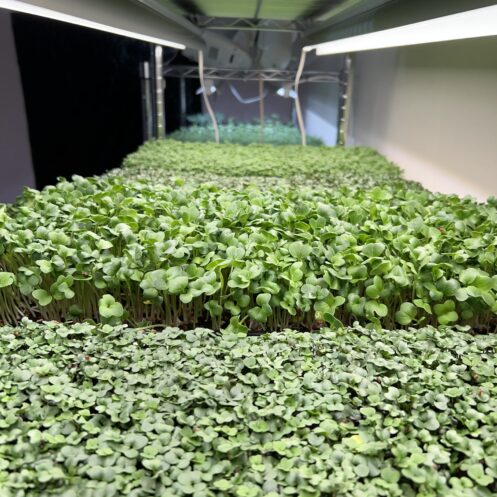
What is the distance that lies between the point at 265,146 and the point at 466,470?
11.0 ft

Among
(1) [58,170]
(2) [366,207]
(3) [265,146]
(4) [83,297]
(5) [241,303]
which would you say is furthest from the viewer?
(3) [265,146]

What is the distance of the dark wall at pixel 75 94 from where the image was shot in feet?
9.43

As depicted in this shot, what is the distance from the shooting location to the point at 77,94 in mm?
3432

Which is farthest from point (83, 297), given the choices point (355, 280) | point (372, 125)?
point (372, 125)

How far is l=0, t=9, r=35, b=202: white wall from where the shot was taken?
2.63m

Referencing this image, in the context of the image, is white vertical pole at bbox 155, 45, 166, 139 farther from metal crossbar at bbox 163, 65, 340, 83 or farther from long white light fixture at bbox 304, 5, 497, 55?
long white light fixture at bbox 304, 5, 497, 55

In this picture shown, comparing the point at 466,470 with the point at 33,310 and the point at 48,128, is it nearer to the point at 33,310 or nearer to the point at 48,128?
the point at 33,310

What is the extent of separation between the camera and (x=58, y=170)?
129 inches

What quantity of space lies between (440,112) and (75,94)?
2.52 metres

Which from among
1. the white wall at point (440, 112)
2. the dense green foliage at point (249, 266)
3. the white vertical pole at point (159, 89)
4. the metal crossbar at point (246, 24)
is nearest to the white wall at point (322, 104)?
the metal crossbar at point (246, 24)

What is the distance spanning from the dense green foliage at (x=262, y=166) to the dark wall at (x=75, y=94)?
0.51 m

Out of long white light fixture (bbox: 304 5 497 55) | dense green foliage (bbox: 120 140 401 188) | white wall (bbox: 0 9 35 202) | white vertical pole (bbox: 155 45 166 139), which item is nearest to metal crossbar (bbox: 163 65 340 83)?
white vertical pole (bbox: 155 45 166 139)

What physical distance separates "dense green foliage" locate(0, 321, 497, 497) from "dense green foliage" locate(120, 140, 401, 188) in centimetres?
160

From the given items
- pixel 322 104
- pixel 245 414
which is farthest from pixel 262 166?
pixel 322 104
